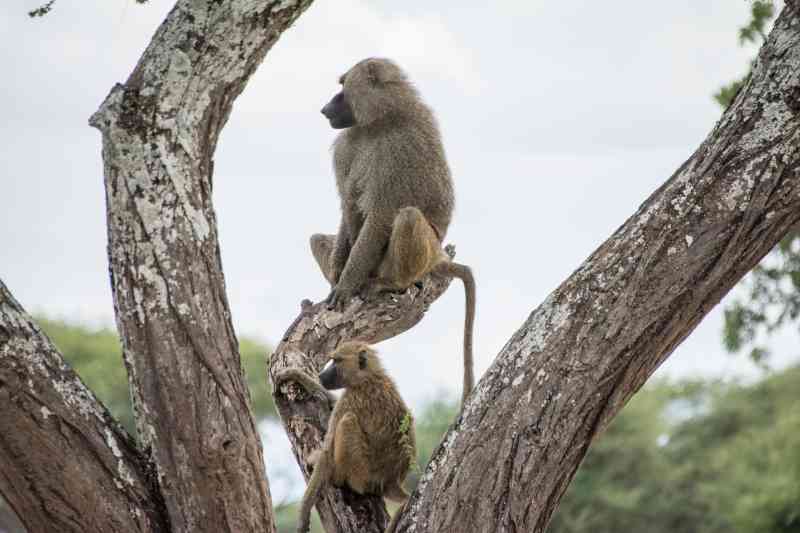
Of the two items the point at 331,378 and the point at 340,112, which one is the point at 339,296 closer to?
the point at 340,112

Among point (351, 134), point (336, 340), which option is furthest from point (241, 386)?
point (351, 134)

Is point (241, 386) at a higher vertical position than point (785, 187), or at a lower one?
lower

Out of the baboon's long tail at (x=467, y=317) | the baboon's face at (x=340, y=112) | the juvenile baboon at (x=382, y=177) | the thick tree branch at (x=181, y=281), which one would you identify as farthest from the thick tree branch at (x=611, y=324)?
the baboon's face at (x=340, y=112)

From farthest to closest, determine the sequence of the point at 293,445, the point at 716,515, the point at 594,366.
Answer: the point at 716,515
the point at 293,445
the point at 594,366

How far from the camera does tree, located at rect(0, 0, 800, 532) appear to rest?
14.8 ft

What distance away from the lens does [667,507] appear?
80.2 feet

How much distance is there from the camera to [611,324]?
454 centimetres

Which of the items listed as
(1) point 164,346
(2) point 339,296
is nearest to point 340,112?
(2) point 339,296

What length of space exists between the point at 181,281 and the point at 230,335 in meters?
0.31

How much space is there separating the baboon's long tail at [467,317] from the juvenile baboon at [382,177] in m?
Answer: 0.07

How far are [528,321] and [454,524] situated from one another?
0.82 m

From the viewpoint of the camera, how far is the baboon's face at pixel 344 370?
6039 mm

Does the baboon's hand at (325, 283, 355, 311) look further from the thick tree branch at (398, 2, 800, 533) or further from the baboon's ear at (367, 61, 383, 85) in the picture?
the thick tree branch at (398, 2, 800, 533)

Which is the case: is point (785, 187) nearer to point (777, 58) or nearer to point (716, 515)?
point (777, 58)
